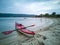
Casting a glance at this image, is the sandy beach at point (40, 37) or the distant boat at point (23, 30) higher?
the distant boat at point (23, 30)

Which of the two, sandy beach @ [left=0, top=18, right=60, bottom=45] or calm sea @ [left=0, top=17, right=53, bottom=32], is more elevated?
calm sea @ [left=0, top=17, right=53, bottom=32]

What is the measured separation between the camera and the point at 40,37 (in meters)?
1.44

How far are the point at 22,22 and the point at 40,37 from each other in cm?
36

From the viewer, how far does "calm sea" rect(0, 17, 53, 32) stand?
137 cm

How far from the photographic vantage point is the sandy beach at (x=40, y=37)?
138cm

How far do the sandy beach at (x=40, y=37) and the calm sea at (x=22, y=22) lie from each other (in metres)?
0.08

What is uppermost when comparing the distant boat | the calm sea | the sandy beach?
the calm sea

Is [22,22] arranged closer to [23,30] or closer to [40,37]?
[23,30]

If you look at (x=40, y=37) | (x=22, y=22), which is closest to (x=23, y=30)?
(x=22, y=22)

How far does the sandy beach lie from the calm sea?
0.25 ft

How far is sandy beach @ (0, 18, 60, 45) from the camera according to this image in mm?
1375

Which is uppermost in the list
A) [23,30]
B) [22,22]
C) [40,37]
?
[22,22]

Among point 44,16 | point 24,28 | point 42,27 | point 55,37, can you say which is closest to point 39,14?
point 44,16

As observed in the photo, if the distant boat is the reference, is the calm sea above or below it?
above
